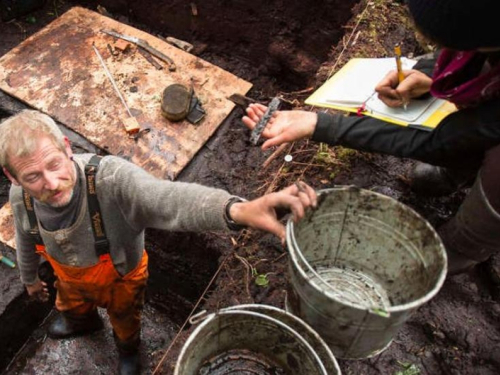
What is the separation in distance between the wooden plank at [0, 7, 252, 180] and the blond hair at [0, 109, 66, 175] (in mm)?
1512

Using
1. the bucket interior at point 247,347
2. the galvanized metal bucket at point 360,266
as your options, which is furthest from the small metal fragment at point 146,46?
the bucket interior at point 247,347

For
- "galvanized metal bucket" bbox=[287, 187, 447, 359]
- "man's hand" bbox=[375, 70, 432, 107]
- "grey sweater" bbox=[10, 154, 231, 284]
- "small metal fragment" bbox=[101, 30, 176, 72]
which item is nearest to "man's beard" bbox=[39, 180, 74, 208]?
"grey sweater" bbox=[10, 154, 231, 284]

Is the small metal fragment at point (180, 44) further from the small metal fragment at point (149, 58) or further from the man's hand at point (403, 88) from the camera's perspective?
the man's hand at point (403, 88)

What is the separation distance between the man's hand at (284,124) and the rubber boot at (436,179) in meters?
0.90

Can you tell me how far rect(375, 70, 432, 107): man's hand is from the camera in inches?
105

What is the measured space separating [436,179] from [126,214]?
6.18ft

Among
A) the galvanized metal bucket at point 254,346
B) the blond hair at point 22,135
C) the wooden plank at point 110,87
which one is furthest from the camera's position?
the wooden plank at point 110,87

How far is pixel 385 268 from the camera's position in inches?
100

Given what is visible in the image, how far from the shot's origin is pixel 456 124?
7.54 feet

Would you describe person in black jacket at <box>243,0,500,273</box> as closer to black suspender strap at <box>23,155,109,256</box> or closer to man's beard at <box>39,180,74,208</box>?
black suspender strap at <box>23,155,109,256</box>

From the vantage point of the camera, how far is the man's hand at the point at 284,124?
2.57m

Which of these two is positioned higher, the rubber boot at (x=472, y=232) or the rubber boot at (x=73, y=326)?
the rubber boot at (x=472, y=232)

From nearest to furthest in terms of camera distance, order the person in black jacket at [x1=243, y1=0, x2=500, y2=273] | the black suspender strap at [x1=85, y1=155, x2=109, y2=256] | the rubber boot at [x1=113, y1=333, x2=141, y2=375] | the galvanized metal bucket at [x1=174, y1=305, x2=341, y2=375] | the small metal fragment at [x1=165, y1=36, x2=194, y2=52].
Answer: the person in black jacket at [x1=243, y1=0, x2=500, y2=273] < the galvanized metal bucket at [x1=174, y1=305, x2=341, y2=375] < the black suspender strap at [x1=85, y1=155, x2=109, y2=256] < the rubber boot at [x1=113, y1=333, x2=141, y2=375] < the small metal fragment at [x1=165, y1=36, x2=194, y2=52]

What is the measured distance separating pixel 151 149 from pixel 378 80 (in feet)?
6.35
